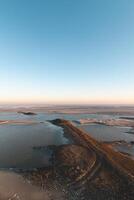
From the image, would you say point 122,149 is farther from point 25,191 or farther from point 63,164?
point 25,191

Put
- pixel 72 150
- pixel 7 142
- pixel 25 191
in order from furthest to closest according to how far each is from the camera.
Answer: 1. pixel 7 142
2. pixel 72 150
3. pixel 25 191

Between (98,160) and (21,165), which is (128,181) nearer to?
(98,160)

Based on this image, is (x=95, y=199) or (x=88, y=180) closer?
(x=95, y=199)

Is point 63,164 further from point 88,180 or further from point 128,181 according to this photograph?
point 128,181

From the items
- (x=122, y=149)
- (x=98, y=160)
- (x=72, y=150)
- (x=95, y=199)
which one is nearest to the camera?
(x=95, y=199)

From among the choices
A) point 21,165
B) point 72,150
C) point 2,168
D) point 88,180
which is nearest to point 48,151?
point 72,150

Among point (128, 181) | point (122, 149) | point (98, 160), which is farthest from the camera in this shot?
point (122, 149)

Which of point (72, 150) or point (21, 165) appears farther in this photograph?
point (72, 150)

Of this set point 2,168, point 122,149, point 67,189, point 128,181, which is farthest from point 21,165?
point 122,149

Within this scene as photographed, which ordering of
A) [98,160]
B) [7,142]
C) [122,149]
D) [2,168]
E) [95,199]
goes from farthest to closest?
[7,142] < [122,149] < [98,160] < [2,168] < [95,199]
